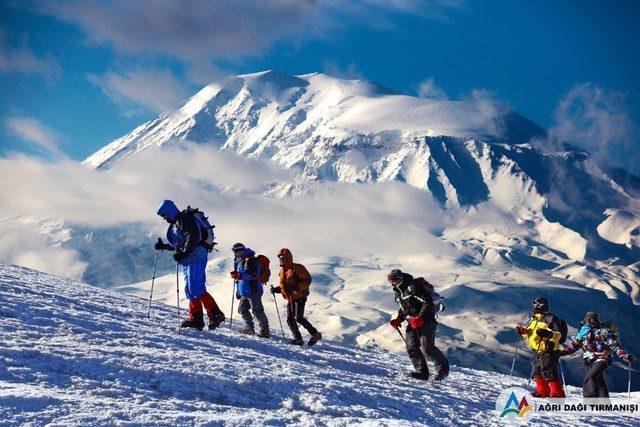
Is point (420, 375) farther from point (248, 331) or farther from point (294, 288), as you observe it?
point (248, 331)

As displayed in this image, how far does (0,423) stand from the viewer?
6.09 meters

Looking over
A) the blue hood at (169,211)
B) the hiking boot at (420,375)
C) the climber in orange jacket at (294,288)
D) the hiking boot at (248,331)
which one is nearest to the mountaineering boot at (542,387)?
the hiking boot at (420,375)

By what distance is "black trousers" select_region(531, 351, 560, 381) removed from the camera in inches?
517

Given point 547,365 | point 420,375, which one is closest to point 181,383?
point 420,375

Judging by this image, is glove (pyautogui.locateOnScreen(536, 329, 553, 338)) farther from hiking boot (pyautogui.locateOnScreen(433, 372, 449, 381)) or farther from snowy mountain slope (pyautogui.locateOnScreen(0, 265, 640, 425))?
hiking boot (pyautogui.locateOnScreen(433, 372, 449, 381))

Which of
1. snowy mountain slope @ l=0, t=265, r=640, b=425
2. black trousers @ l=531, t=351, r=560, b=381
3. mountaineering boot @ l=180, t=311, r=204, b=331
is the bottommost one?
snowy mountain slope @ l=0, t=265, r=640, b=425

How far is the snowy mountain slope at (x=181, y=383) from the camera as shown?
7.00m

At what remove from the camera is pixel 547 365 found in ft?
43.2

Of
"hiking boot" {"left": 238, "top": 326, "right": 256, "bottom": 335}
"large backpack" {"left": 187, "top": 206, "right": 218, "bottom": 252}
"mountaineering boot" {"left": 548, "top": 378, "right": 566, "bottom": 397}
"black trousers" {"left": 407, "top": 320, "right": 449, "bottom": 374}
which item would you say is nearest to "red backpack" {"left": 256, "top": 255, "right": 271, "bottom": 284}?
"hiking boot" {"left": 238, "top": 326, "right": 256, "bottom": 335}

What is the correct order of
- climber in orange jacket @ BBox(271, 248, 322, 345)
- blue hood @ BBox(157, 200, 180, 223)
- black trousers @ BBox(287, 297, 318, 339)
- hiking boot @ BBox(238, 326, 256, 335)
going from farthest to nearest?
hiking boot @ BBox(238, 326, 256, 335)
black trousers @ BBox(287, 297, 318, 339)
climber in orange jacket @ BBox(271, 248, 322, 345)
blue hood @ BBox(157, 200, 180, 223)

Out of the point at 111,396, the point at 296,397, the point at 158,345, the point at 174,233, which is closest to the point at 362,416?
the point at 296,397

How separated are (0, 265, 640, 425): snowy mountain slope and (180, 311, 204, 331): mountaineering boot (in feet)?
1.00

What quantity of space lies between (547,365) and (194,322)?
7.54m

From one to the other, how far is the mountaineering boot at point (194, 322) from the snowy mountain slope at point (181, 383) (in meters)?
0.30
